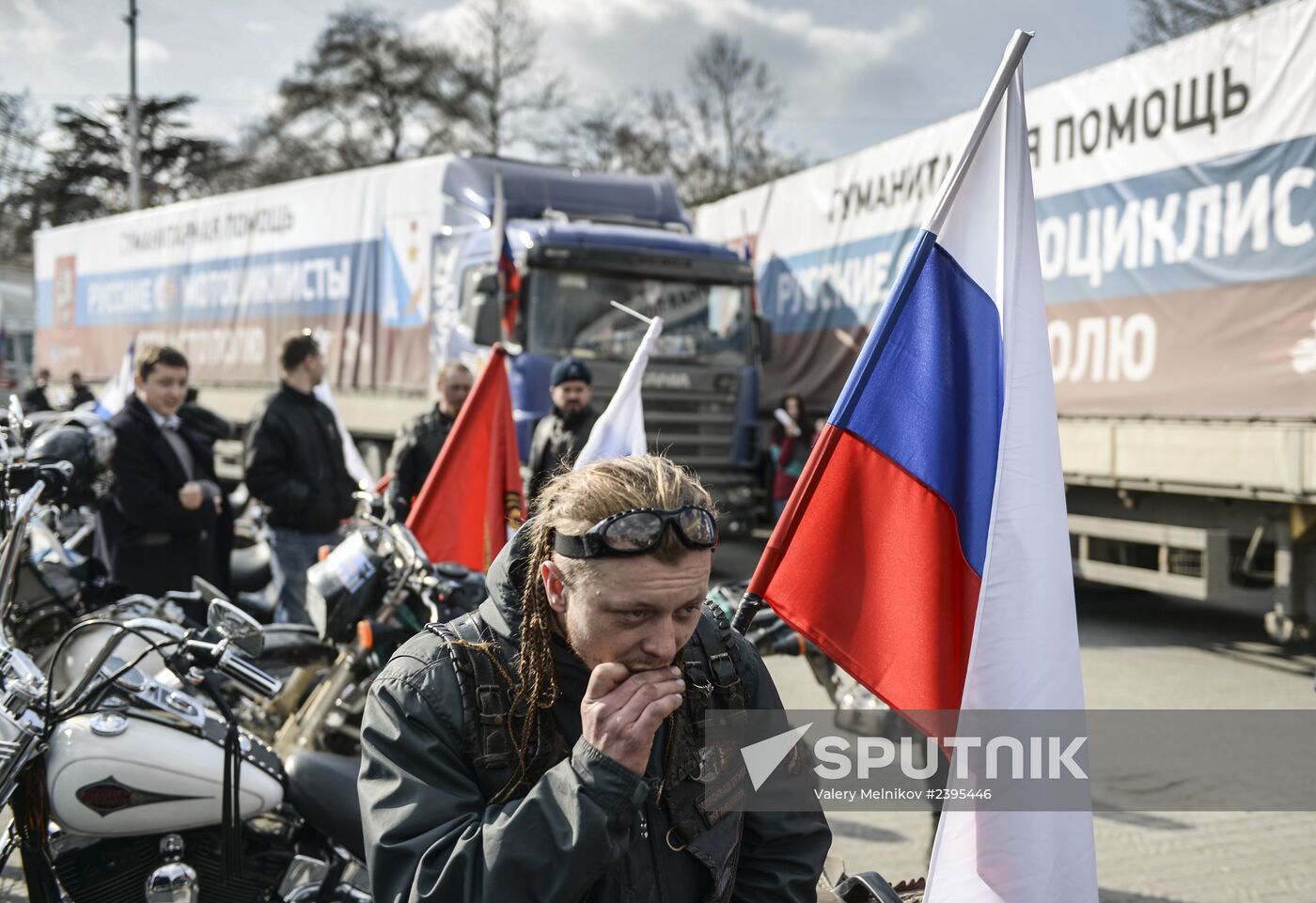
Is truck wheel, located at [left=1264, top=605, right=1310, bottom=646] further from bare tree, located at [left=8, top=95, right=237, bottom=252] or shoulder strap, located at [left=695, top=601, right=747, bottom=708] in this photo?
bare tree, located at [left=8, top=95, right=237, bottom=252]

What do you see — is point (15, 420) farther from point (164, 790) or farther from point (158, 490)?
point (158, 490)

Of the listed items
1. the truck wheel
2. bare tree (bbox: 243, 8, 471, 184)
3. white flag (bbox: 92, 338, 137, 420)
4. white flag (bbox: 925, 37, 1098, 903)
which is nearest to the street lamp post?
bare tree (bbox: 243, 8, 471, 184)

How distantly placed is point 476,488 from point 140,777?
254 centimetres

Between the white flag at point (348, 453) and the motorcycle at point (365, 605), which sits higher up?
the white flag at point (348, 453)

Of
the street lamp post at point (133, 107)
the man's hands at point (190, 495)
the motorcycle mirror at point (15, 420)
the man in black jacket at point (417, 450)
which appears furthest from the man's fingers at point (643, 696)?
the street lamp post at point (133, 107)

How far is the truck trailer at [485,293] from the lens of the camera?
33.5ft

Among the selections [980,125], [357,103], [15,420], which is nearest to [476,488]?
[15,420]

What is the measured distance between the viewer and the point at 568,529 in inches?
69.3

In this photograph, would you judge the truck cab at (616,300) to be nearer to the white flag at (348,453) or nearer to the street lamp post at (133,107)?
the white flag at (348,453)

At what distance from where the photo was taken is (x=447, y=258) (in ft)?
37.9

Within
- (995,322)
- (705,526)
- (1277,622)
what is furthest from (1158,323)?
(705,526)

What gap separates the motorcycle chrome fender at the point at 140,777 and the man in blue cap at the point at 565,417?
3.67 meters

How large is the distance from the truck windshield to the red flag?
485 centimetres

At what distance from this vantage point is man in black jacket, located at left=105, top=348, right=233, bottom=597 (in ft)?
16.9
